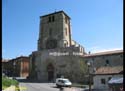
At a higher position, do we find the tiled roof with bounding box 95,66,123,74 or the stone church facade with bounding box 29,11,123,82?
the stone church facade with bounding box 29,11,123,82

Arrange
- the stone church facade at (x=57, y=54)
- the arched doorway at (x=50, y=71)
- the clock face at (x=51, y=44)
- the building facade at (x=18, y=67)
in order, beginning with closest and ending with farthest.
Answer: the stone church facade at (x=57, y=54) → the arched doorway at (x=50, y=71) → the clock face at (x=51, y=44) → the building facade at (x=18, y=67)

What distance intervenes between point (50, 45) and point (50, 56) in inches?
281

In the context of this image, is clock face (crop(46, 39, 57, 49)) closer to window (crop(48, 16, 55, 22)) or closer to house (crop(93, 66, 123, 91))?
window (crop(48, 16, 55, 22))

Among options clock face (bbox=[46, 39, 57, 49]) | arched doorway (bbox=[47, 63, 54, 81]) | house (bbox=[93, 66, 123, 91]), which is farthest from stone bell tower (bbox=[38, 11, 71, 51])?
house (bbox=[93, 66, 123, 91])

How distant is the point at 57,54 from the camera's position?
6197cm

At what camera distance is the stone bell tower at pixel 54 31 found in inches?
2677

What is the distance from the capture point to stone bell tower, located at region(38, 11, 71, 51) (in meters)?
68.0

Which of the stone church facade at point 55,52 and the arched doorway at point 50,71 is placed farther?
the arched doorway at point 50,71


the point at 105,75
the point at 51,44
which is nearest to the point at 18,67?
the point at 51,44

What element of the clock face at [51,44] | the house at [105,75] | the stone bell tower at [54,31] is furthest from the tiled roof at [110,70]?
the clock face at [51,44]

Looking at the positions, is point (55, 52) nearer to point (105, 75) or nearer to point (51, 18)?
point (51, 18)

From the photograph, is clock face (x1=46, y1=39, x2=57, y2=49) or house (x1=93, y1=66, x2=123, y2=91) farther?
clock face (x1=46, y1=39, x2=57, y2=49)

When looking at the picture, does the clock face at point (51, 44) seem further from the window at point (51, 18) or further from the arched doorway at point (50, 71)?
the arched doorway at point (50, 71)

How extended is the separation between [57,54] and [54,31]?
9571 millimetres
